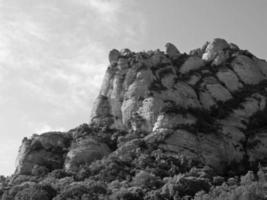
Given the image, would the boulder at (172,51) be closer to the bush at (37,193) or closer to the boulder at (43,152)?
the boulder at (43,152)

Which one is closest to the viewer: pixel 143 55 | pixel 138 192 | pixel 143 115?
pixel 138 192

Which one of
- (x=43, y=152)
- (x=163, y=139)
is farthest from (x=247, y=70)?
(x=43, y=152)

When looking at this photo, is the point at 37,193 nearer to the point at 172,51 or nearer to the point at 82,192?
the point at 82,192

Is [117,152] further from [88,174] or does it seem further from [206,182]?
[206,182]

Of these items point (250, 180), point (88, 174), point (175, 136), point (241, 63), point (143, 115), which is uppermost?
point (241, 63)

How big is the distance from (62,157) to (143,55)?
3254 cm

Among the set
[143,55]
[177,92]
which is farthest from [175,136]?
[143,55]

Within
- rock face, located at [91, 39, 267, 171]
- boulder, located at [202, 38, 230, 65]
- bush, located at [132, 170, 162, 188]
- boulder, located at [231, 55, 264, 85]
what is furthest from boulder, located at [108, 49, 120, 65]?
bush, located at [132, 170, 162, 188]

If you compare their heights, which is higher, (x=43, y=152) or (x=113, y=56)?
(x=113, y=56)

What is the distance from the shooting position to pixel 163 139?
9550 centimetres

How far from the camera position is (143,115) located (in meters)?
103

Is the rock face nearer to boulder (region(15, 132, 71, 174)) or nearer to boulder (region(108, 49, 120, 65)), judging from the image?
boulder (region(108, 49, 120, 65))

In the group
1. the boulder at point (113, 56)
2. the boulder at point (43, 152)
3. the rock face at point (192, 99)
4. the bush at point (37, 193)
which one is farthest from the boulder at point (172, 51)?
the bush at point (37, 193)

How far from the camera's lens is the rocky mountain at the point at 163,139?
80812 millimetres
